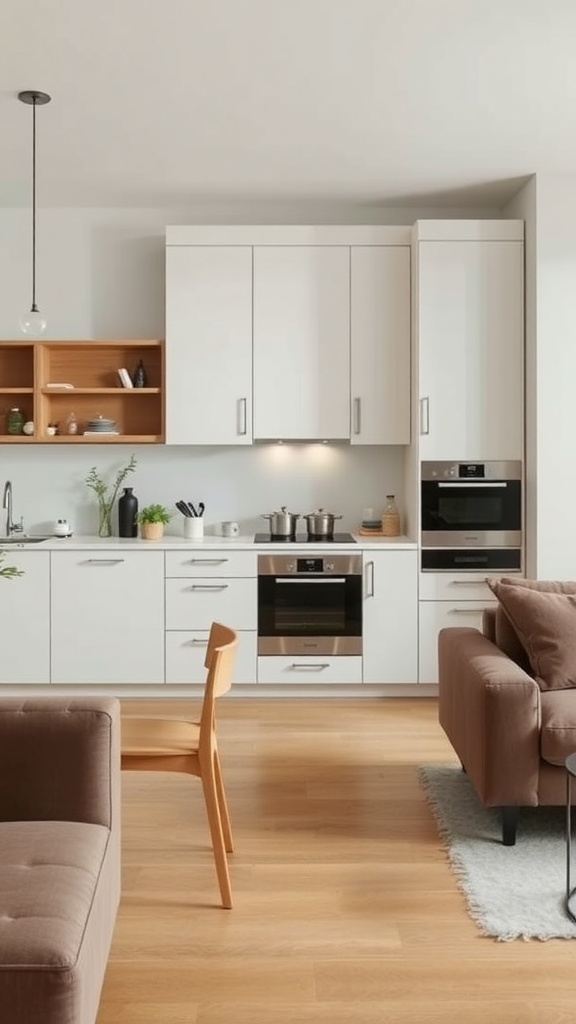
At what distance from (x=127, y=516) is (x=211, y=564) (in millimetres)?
675

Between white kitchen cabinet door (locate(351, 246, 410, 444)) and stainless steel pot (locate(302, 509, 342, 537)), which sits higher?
white kitchen cabinet door (locate(351, 246, 410, 444))

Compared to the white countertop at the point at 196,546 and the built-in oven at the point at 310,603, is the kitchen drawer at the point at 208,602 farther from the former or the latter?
the white countertop at the point at 196,546

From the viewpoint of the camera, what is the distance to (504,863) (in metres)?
3.16

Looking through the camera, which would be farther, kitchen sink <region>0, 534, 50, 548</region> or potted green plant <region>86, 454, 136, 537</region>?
potted green plant <region>86, 454, 136, 537</region>

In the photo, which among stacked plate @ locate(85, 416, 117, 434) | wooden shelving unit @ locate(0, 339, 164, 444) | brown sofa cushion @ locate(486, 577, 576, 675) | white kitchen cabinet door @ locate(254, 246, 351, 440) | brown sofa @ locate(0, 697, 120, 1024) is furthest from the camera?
→ wooden shelving unit @ locate(0, 339, 164, 444)

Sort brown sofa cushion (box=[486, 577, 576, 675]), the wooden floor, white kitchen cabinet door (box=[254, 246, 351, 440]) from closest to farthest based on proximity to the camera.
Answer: the wooden floor
brown sofa cushion (box=[486, 577, 576, 675])
white kitchen cabinet door (box=[254, 246, 351, 440])

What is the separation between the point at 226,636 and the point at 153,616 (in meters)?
2.30

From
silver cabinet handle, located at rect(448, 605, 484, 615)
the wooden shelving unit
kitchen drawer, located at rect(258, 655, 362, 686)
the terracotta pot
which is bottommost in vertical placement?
kitchen drawer, located at rect(258, 655, 362, 686)

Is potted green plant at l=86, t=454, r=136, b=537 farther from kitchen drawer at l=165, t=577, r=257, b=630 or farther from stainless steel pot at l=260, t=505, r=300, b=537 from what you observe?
stainless steel pot at l=260, t=505, r=300, b=537

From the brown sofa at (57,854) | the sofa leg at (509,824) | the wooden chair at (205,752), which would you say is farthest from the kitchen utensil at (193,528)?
the brown sofa at (57,854)

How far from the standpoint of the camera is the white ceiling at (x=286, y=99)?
3.43 metres

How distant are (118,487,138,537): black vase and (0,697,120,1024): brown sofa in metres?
3.20

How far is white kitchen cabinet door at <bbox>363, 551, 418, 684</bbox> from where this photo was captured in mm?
5375

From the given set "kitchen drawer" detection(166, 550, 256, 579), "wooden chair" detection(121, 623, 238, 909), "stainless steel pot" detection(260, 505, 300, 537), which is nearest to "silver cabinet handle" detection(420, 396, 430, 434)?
"stainless steel pot" detection(260, 505, 300, 537)
